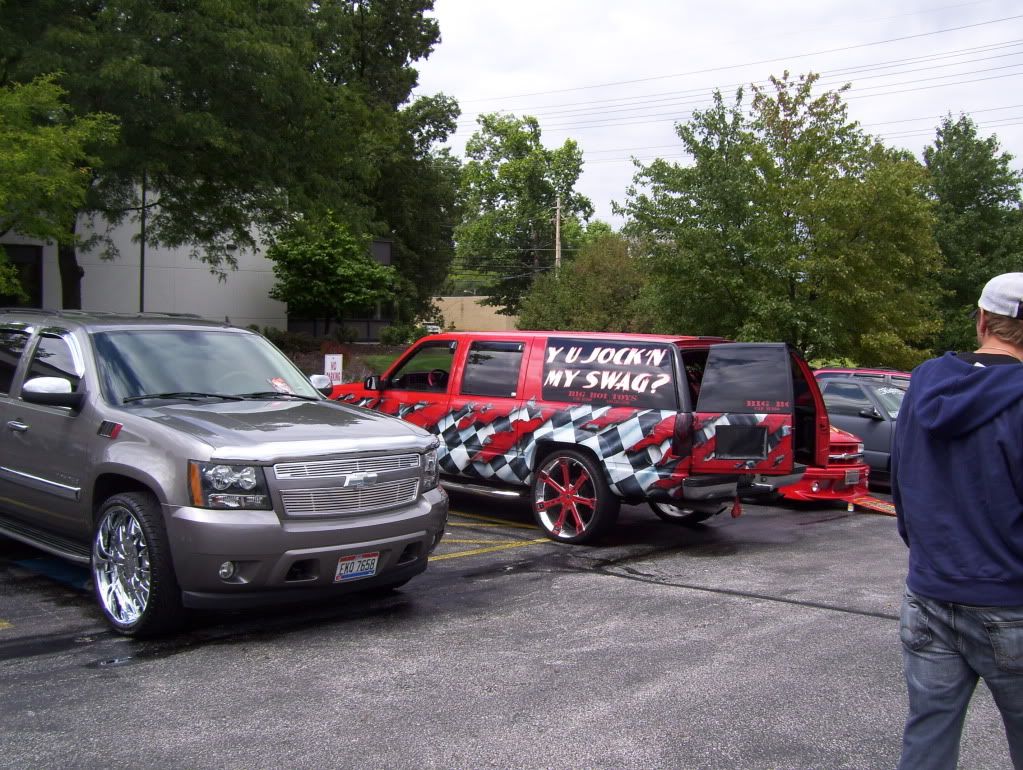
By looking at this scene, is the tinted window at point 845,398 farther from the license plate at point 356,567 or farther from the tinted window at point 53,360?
the tinted window at point 53,360

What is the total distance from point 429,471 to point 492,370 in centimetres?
335

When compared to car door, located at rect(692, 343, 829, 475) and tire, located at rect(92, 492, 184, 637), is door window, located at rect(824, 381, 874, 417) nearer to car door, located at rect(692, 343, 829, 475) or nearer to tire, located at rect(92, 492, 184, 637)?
car door, located at rect(692, 343, 829, 475)

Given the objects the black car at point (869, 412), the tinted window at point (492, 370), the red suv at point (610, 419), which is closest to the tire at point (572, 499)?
the red suv at point (610, 419)

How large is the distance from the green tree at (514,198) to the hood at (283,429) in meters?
58.4

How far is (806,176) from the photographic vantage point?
19609 millimetres

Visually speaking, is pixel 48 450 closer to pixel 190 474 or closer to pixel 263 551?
pixel 190 474

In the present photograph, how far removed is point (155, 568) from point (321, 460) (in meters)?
1.07

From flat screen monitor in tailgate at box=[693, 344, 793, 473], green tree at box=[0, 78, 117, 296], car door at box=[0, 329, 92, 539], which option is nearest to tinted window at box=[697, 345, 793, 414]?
flat screen monitor in tailgate at box=[693, 344, 793, 473]

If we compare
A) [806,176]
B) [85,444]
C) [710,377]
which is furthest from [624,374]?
[806,176]

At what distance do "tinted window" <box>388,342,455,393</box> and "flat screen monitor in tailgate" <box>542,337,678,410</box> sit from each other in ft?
4.35

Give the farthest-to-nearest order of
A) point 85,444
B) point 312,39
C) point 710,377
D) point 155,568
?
point 312,39 → point 710,377 → point 85,444 → point 155,568

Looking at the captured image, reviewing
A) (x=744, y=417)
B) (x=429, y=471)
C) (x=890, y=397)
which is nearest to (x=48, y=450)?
(x=429, y=471)

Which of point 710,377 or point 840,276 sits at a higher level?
point 840,276

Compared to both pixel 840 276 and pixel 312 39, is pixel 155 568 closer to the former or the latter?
pixel 840 276
